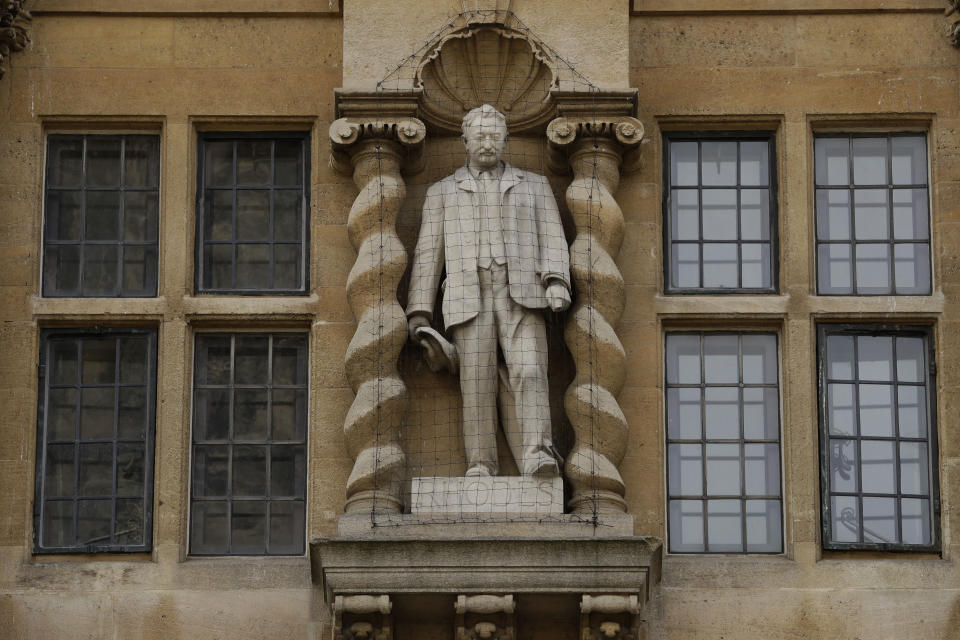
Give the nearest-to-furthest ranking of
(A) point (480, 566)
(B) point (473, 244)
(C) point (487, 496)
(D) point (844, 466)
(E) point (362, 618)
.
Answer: (A) point (480, 566) < (E) point (362, 618) < (C) point (487, 496) < (B) point (473, 244) < (D) point (844, 466)

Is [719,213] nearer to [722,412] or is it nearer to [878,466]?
[722,412]

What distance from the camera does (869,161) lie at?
69.0 ft

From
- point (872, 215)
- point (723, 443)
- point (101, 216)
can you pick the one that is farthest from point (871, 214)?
point (101, 216)

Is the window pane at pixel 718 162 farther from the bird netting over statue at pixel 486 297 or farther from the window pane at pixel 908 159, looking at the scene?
the window pane at pixel 908 159

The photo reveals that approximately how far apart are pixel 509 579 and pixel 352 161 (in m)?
3.26

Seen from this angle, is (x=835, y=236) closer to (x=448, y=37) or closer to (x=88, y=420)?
(x=448, y=37)

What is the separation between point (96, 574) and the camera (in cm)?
1997

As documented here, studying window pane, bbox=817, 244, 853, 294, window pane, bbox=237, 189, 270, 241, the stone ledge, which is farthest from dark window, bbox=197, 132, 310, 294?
window pane, bbox=817, 244, 853, 294

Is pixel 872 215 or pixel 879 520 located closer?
pixel 879 520

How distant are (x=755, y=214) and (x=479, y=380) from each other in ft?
7.75

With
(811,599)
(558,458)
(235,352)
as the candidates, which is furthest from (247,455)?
(811,599)

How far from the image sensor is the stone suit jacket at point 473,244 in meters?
20.1

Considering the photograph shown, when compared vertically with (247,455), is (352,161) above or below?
above

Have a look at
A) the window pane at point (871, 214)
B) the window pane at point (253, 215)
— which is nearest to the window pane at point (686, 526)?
the window pane at point (871, 214)
